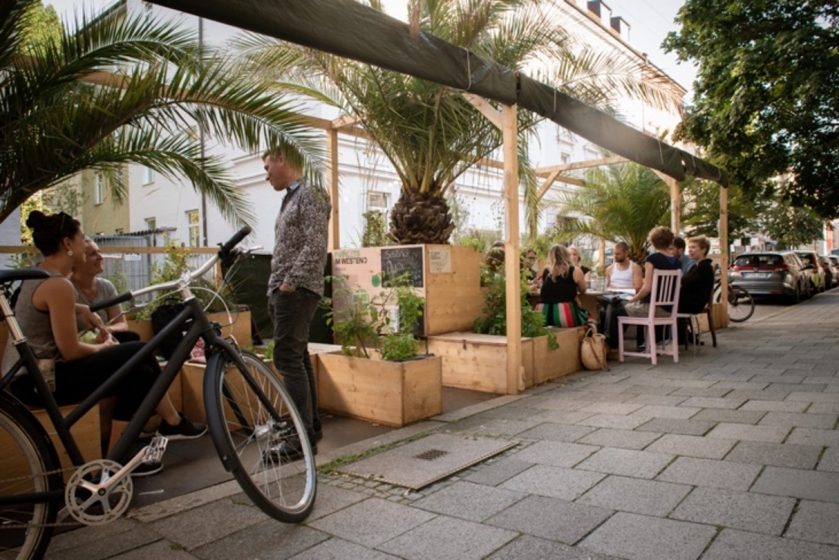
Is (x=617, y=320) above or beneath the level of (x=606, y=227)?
beneath

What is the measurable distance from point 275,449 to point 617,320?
17.7 feet

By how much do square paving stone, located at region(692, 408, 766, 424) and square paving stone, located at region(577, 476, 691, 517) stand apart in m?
1.61

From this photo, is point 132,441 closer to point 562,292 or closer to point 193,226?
point 562,292

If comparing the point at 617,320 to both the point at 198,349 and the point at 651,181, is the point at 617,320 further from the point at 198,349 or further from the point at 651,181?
the point at 651,181

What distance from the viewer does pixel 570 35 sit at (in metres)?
7.35

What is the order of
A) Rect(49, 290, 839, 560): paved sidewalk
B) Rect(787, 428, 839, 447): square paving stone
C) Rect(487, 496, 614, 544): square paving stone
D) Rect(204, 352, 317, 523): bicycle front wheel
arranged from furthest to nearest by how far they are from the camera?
Rect(787, 428, 839, 447): square paving stone → Rect(204, 352, 317, 523): bicycle front wheel → Rect(487, 496, 614, 544): square paving stone → Rect(49, 290, 839, 560): paved sidewalk

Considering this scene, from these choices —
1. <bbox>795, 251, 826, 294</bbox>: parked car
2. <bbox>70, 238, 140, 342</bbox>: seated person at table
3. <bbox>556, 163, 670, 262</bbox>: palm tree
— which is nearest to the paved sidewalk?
<bbox>70, 238, 140, 342</bbox>: seated person at table

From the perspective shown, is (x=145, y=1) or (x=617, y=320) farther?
(x=617, y=320)

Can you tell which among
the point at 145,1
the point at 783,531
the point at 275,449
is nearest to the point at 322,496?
the point at 275,449

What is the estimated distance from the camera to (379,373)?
4.84 metres

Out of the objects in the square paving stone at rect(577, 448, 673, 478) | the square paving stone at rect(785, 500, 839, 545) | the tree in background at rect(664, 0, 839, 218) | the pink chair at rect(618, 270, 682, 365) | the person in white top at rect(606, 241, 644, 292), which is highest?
the tree in background at rect(664, 0, 839, 218)

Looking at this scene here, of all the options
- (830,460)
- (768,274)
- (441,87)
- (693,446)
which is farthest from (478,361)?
(768,274)

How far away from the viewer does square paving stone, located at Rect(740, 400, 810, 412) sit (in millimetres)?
4888

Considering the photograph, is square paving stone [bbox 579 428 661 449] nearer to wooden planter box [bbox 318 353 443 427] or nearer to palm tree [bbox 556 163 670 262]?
wooden planter box [bbox 318 353 443 427]
